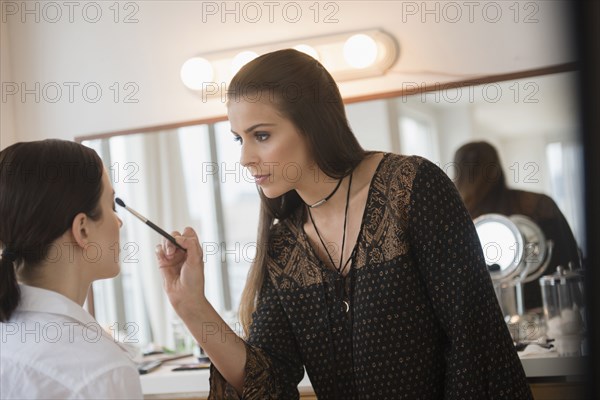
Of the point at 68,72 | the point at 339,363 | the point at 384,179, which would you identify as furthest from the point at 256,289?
the point at 68,72

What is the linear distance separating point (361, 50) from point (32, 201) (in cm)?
118

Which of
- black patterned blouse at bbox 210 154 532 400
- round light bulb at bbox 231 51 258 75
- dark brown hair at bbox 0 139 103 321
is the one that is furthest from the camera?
round light bulb at bbox 231 51 258 75

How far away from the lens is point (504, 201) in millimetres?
1786

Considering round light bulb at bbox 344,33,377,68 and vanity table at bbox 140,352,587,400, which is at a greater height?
round light bulb at bbox 344,33,377,68

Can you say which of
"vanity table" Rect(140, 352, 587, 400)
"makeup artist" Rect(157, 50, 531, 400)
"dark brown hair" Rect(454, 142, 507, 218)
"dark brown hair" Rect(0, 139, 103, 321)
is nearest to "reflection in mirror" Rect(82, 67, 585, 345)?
"dark brown hair" Rect(454, 142, 507, 218)

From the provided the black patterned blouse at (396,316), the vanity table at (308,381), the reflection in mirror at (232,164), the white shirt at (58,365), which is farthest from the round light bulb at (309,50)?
the white shirt at (58,365)

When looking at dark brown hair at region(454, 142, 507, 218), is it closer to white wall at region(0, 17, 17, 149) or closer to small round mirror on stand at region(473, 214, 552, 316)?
small round mirror on stand at region(473, 214, 552, 316)

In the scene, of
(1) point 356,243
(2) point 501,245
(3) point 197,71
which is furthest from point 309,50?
(1) point 356,243

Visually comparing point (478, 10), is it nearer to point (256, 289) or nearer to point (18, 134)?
point (256, 289)

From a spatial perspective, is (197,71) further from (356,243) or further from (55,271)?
(55,271)

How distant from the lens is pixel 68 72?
2244mm

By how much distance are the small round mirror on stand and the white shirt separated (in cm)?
115

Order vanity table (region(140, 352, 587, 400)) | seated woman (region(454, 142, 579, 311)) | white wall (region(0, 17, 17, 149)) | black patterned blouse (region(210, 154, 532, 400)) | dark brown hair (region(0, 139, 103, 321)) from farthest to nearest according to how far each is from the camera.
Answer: white wall (region(0, 17, 17, 149)), seated woman (region(454, 142, 579, 311)), vanity table (region(140, 352, 587, 400)), black patterned blouse (region(210, 154, 532, 400)), dark brown hair (region(0, 139, 103, 321))

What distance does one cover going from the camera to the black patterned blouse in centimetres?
112
